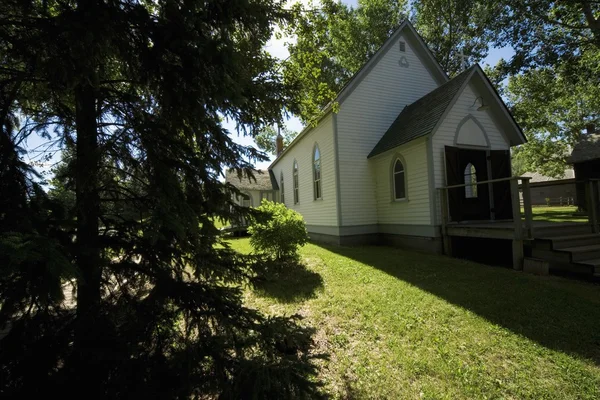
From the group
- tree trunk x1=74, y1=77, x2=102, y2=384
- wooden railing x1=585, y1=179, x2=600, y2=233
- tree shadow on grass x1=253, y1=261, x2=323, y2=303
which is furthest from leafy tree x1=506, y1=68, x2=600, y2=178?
tree trunk x1=74, y1=77, x2=102, y2=384

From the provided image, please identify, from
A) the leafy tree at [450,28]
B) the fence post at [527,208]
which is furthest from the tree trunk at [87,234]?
the leafy tree at [450,28]

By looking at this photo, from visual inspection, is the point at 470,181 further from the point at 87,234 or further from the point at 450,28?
the point at 450,28

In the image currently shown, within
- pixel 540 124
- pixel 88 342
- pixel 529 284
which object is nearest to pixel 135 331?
pixel 88 342

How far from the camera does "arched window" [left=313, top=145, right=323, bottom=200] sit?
46.2 ft

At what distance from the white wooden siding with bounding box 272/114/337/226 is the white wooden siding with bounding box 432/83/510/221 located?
402 cm

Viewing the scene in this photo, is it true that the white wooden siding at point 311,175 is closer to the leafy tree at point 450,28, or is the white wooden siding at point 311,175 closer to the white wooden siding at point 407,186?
the white wooden siding at point 407,186

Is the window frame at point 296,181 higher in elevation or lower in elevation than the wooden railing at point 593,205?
higher

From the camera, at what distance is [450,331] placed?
4.32 metres

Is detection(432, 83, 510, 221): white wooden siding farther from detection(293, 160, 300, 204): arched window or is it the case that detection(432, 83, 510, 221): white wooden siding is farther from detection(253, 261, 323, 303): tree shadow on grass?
detection(293, 160, 300, 204): arched window

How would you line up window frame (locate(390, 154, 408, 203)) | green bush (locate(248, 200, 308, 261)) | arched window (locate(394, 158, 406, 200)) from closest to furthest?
green bush (locate(248, 200, 308, 261))
window frame (locate(390, 154, 408, 203))
arched window (locate(394, 158, 406, 200))

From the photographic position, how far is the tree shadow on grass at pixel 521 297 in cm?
411

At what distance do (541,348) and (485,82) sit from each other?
29.1ft

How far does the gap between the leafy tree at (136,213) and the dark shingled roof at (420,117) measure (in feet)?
27.7

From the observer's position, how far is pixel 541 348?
3801mm
